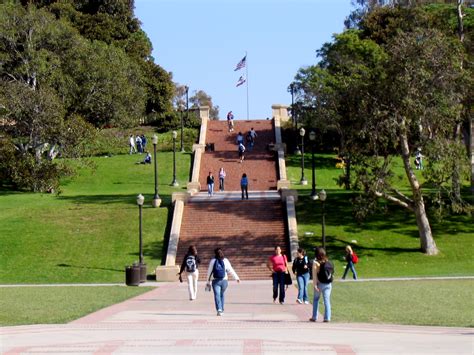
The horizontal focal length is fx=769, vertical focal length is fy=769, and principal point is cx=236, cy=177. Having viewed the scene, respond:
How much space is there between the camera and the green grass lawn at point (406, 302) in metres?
15.4

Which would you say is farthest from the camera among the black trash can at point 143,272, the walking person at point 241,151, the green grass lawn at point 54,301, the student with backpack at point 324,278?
the walking person at point 241,151

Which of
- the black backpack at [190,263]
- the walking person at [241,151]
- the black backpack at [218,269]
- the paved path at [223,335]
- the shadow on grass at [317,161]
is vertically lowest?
the paved path at [223,335]

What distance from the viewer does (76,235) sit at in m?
35.3

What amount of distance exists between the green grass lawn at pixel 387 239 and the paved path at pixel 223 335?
14.0 metres

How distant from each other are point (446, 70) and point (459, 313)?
58.8ft

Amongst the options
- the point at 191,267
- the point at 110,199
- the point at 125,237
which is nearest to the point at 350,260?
the point at 191,267

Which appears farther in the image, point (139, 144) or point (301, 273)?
point (139, 144)

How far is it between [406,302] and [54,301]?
904cm

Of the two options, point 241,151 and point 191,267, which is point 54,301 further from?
point 241,151

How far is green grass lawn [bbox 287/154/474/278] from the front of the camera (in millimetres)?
30828

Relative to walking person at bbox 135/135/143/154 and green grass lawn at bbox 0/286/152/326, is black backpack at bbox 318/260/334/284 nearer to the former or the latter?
green grass lawn at bbox 0/286/152/326

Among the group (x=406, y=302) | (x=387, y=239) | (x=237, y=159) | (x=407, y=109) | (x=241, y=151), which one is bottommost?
(x=406, y=302)

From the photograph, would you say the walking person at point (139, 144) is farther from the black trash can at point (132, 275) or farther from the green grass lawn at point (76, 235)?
the black trash can at point (132, 275)

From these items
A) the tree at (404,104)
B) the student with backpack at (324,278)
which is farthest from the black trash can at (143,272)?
the student with backpack at (324,278)
